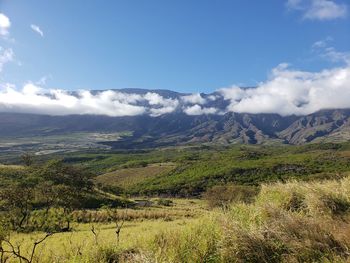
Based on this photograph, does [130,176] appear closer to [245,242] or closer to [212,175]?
[212,175]

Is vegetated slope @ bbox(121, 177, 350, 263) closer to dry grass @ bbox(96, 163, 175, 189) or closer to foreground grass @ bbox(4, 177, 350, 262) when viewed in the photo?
foreground grass @ bbox(4, 177, 350, 262)

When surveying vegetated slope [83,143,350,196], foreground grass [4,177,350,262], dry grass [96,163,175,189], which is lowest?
dry grass [96,163,175,189]

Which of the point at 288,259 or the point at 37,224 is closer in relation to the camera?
the point at 288,259

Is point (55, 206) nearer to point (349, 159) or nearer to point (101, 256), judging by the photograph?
point (101, 256)

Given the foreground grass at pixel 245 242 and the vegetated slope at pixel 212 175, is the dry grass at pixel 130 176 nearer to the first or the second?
the vegetated slope at pixel 212 175

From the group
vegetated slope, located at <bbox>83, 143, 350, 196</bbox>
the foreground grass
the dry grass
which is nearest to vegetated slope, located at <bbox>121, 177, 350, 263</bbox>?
the foreground grass

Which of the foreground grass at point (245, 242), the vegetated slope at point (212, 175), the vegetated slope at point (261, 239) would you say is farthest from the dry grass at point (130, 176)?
the foreground grass at point (245, 242)

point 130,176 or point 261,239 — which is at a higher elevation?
point 261,239

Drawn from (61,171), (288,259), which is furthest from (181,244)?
(61,171)

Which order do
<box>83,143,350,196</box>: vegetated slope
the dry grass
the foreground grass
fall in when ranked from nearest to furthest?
the foreground grass, <box>83,143,350,196</box>: vegetated slope, the dry grass

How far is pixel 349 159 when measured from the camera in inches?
6004

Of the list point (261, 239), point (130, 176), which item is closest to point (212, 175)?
point (130, 176)

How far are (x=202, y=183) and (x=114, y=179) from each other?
38852mm

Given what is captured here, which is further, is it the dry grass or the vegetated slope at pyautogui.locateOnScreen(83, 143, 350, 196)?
the dry grass
